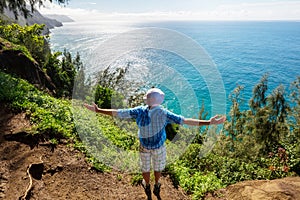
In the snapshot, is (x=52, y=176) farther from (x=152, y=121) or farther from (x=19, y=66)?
(x=19, y=66)

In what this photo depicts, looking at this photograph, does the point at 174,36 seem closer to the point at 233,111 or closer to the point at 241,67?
the point at 233,111

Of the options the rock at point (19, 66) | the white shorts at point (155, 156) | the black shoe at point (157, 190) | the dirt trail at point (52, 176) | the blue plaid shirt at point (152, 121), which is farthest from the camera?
the rock at point (19, 66)

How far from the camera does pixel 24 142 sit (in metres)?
4.95

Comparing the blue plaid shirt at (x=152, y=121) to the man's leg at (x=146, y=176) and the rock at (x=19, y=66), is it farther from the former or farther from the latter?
the rock at (x=19, y=66)

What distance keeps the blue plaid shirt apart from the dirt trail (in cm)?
141

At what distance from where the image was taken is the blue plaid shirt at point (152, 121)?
3.35 m

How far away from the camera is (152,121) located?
3.35m

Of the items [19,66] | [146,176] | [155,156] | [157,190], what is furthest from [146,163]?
[19,66]

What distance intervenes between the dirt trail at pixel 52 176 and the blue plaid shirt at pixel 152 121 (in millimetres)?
1410

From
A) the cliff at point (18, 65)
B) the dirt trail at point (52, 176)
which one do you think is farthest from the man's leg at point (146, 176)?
the cliff at point (18, 65)

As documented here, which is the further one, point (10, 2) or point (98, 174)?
point (10, 2)

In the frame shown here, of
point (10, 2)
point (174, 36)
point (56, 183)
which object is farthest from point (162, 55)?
point (10, 2)

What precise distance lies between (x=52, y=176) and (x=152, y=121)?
2321 millimetres

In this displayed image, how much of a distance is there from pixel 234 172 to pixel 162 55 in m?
5.50
